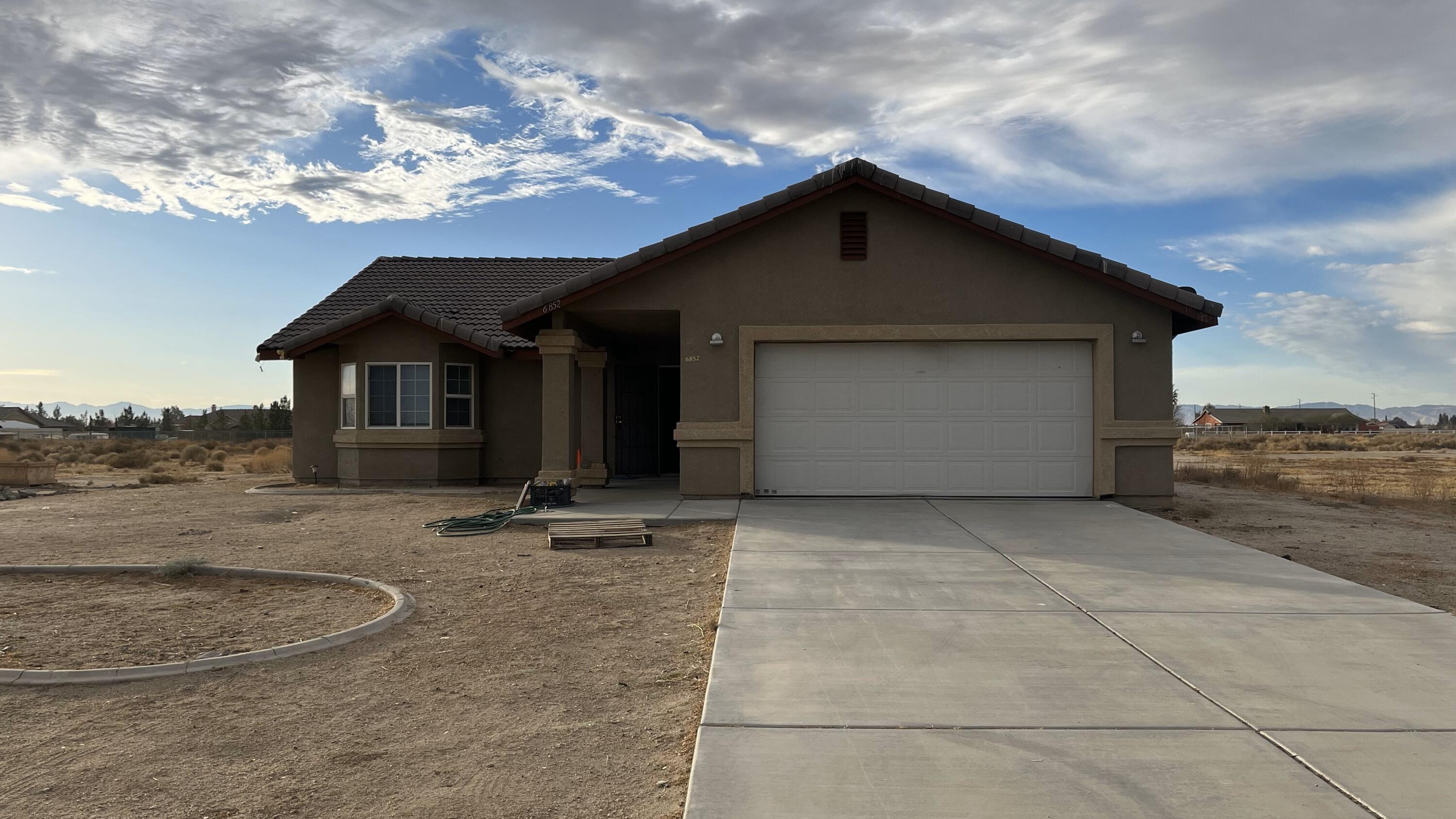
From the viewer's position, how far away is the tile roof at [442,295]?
1716 cm

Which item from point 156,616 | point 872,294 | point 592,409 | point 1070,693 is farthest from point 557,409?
point 1070,693

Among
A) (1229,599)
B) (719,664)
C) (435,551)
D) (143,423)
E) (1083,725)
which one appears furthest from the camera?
(143,423)

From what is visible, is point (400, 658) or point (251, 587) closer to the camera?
point (400, 658)

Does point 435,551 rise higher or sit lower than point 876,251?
lower

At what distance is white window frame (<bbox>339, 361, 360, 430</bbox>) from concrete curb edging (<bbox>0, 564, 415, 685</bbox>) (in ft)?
29.3

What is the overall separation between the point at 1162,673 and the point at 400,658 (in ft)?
15.7

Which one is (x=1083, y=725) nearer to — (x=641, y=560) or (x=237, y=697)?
(x=237, y=697)

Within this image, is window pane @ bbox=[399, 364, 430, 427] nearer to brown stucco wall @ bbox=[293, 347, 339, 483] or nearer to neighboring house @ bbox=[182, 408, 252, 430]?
brown stucco wall @ bbox=[293, 347, 339, 483]

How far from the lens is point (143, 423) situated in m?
72.3

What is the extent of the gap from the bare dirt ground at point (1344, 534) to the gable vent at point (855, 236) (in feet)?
17.7

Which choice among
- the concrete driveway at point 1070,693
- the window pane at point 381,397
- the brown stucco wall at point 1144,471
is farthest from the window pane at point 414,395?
the brown stucco wall at point 1144,471

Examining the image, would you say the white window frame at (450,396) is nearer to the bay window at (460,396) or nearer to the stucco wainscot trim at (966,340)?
the bay window at (460,396)

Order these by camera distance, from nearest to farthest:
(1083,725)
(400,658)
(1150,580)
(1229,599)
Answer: (1083,725) → (400,658) → (1229,599) → (1150,580)

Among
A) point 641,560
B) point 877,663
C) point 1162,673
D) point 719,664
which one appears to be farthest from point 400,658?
point 1162,673
